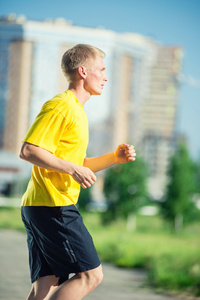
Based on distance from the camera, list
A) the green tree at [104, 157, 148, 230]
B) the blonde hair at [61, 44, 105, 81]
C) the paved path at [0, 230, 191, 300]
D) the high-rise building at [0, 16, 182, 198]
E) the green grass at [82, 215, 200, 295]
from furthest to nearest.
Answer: the high-rise building at [0, 16, 182, 198] < the green tree at [104, 157, 148, 230] < the green grass at [82, 215, 200, 295] < the paved path at [0, 230, 191, 300] < the blonde hair at [61, 44, 105, 81]

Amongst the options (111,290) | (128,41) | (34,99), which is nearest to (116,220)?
(111,290)

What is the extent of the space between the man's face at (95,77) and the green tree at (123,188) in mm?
10573

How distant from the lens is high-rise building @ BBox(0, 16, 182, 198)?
105 ft

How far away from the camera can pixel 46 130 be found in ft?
4.15

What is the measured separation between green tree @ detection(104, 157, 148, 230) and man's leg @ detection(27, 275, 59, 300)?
34.6 feet

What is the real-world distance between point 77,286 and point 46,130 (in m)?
0.37

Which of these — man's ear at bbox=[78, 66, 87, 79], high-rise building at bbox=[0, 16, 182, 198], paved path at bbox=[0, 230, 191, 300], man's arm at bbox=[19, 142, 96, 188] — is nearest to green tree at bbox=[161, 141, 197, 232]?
paved path at bbox=[0, 230, 191, 300]

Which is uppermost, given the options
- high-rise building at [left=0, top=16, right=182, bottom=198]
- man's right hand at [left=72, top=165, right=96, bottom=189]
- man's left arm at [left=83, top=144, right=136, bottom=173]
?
high-rise building at [left=0, top=16, right=182, bottom=198]

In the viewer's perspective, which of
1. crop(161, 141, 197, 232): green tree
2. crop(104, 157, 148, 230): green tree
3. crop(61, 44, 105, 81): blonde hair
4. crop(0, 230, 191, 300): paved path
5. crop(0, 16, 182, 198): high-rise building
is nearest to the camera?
crop(61, 44, 105, 81): blonde hair

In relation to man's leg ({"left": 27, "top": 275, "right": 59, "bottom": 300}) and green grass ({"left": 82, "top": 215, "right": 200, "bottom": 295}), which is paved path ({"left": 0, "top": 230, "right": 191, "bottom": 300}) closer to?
green grass ({"left": 82, "top": 215, "right": 200, "bottom": 295})

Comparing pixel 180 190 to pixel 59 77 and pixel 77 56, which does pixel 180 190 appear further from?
pixel 59 77

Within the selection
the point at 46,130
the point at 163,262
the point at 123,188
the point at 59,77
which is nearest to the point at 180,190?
the point at 123,188

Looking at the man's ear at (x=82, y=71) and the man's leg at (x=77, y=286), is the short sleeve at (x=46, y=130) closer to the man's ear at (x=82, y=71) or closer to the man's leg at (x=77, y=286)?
the man's ear at (x=82, y=71)

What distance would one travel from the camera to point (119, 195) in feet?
39.8
